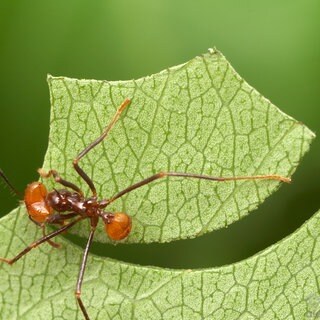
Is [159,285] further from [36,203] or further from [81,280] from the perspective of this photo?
[36,203]

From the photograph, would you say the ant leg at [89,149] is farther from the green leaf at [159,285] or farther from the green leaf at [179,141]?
the green leaf at [159,285]

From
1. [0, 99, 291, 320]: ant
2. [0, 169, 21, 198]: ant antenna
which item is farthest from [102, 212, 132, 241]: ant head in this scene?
[0, 169, 21, 198]: ant antenna

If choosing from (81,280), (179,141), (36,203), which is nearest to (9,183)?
(36,203)

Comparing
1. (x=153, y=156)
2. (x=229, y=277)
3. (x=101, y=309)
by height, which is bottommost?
(x=101, y=309)

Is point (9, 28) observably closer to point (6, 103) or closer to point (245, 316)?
point (6, 103)

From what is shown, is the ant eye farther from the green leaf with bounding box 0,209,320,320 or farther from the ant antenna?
the ant antenna

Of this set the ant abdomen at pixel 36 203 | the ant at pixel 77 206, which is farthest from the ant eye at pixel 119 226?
the ant abdomen at pixel 36 203

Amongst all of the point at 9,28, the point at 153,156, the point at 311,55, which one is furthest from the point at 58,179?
the point at 311,55

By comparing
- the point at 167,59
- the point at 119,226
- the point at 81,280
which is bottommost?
the point at 81,280
